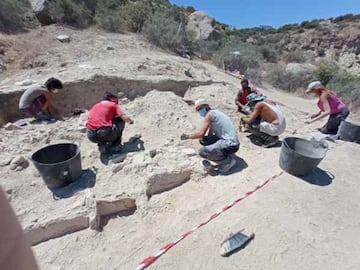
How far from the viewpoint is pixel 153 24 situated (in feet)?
37.3

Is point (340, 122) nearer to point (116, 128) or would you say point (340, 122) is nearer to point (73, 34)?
point (116, 128)

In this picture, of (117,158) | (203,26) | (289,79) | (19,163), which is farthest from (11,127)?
(203,26)

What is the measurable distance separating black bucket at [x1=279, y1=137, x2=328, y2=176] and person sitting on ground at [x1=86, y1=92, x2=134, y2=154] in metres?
2.26

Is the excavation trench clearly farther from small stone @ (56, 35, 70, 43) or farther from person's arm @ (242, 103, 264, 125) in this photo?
small stone @ (56, 35, 70, 43)

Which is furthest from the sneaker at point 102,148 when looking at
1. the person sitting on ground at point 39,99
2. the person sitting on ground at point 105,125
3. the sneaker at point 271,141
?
the sneaker at point 271,141

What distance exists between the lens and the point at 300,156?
11.5ft

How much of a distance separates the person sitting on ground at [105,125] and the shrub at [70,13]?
311 inches

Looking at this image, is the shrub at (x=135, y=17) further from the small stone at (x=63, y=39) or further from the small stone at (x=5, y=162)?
the small stone at (x=5, y=162)

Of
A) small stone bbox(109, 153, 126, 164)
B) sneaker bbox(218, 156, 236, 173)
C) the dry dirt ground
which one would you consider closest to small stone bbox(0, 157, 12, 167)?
the dry dirt ground

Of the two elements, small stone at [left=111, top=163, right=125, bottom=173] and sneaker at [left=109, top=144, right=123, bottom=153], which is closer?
small stone at [left=111, top=163, right=125, bottom=173]

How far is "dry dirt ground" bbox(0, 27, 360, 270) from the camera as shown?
2.68m

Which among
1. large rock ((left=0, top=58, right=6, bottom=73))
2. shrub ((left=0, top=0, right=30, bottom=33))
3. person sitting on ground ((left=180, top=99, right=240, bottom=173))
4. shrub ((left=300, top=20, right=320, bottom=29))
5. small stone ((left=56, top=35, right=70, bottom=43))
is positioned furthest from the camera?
shrub ((left=300, top=20, right=320, bottom=29))

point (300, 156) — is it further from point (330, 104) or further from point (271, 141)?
point (330, 104)

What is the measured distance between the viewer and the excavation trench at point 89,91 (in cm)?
590
